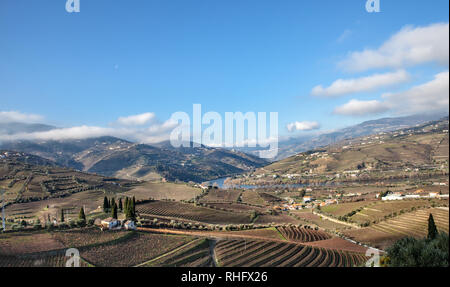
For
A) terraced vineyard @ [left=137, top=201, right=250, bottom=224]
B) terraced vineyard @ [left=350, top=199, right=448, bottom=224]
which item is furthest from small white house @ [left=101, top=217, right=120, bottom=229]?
terraced vineyard @ [left=350, top=199, right=448, bottom=224]

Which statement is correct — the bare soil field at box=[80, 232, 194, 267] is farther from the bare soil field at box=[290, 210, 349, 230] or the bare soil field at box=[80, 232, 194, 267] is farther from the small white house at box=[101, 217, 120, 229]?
the bare soil field at box=[290, 210, 349, 230]

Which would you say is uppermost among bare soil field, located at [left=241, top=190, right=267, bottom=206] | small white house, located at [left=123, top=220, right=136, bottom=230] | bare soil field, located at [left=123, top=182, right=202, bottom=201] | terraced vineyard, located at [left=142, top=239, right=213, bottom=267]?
small white house, located at [left=123, top=220, right=136, bottom=230]

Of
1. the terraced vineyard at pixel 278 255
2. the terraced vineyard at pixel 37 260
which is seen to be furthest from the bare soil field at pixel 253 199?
the terraced vineyard at pixel 37 260

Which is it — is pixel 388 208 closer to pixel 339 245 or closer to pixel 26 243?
pixel 339 245

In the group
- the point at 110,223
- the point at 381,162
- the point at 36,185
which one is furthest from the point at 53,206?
the point at 381,162

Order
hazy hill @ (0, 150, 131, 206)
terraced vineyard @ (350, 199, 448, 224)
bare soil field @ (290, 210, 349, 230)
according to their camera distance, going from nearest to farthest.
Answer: terraced vineyard @ (350, 199, 448, 224) → bare soil field @ (290, 210, 349, 230) → hazy hill @ (0, 150, 131, 206)

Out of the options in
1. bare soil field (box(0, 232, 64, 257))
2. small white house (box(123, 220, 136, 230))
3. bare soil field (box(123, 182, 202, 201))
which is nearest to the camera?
bare soil field (box(0, 232, 64, 257))

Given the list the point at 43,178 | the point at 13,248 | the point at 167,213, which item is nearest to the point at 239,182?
the point at 43,178

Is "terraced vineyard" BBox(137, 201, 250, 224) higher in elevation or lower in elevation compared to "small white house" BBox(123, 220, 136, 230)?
lower
